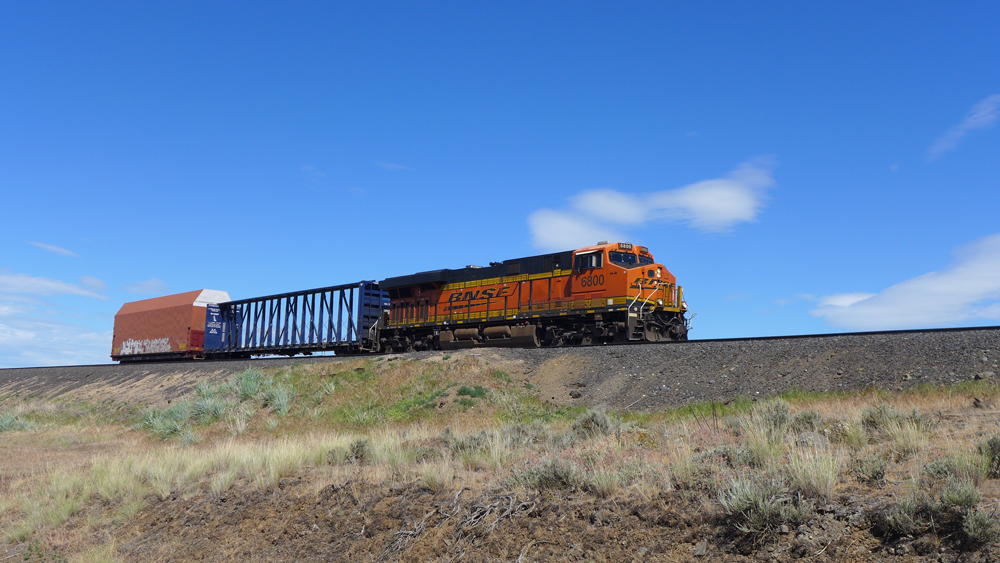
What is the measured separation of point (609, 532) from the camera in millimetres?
6480

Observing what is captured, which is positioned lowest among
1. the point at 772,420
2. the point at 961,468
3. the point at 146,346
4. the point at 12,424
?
the point at 12,424

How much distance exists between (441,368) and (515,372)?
8.64ft

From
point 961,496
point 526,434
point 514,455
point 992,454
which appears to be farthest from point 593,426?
point 961,496

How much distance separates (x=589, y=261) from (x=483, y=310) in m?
5.20

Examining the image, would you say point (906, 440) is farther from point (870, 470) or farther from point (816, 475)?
point (816, 475)

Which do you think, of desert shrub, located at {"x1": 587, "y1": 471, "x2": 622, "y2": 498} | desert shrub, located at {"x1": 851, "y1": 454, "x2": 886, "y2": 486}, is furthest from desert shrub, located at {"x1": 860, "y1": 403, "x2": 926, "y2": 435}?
desert shrub, located at {"x1": 587, "y1": 471, "x2": 622, "y2": 498}

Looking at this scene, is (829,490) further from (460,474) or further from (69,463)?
(69,463)

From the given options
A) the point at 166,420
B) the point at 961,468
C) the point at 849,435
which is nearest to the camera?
the point at 961,468

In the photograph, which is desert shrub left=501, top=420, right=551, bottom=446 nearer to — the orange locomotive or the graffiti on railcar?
the orange locomotive

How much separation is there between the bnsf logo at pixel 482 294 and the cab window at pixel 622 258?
439cm

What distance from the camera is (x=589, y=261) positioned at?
945 inches

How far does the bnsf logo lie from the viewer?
26375 mm

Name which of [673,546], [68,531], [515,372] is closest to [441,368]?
[515,372]

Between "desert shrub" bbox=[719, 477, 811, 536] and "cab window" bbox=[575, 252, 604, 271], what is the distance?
17.7m
